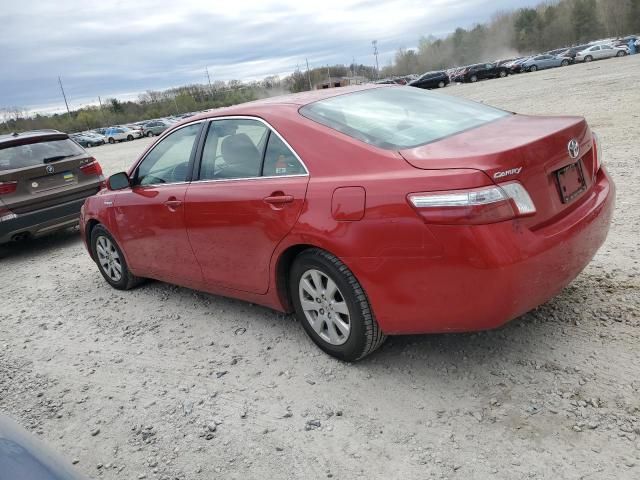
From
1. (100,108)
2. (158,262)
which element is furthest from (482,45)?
(158,262)

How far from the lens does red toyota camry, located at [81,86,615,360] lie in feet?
8.66

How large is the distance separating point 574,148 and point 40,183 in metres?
6.73

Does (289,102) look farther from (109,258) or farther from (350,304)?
(109,258)

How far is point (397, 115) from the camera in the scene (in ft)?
11.7

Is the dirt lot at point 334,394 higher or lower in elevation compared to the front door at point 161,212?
lower

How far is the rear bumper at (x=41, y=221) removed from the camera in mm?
7117

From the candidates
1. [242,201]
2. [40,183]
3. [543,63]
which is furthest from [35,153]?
[543,63]

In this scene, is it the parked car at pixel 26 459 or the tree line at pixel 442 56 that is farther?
the tree line at pixel 442 56

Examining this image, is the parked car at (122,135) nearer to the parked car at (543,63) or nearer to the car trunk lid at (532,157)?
the parked car at (543,63)

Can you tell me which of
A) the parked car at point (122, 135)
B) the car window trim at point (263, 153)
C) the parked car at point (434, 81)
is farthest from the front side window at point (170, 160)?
the parked car at point (122, 135)

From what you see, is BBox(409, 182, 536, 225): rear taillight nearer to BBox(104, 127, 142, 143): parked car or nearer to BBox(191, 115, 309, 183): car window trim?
BBox(191, 115, 309, 183): car window trim

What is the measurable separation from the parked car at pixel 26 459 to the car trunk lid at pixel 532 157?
78.4 inches

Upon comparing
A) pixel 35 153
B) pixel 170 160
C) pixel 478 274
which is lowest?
pixel 478 274

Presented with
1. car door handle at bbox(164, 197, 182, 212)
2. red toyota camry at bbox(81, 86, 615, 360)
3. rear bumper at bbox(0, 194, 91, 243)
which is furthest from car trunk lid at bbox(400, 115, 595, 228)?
rear bumper at bbox(0, 194, 91, 243)
